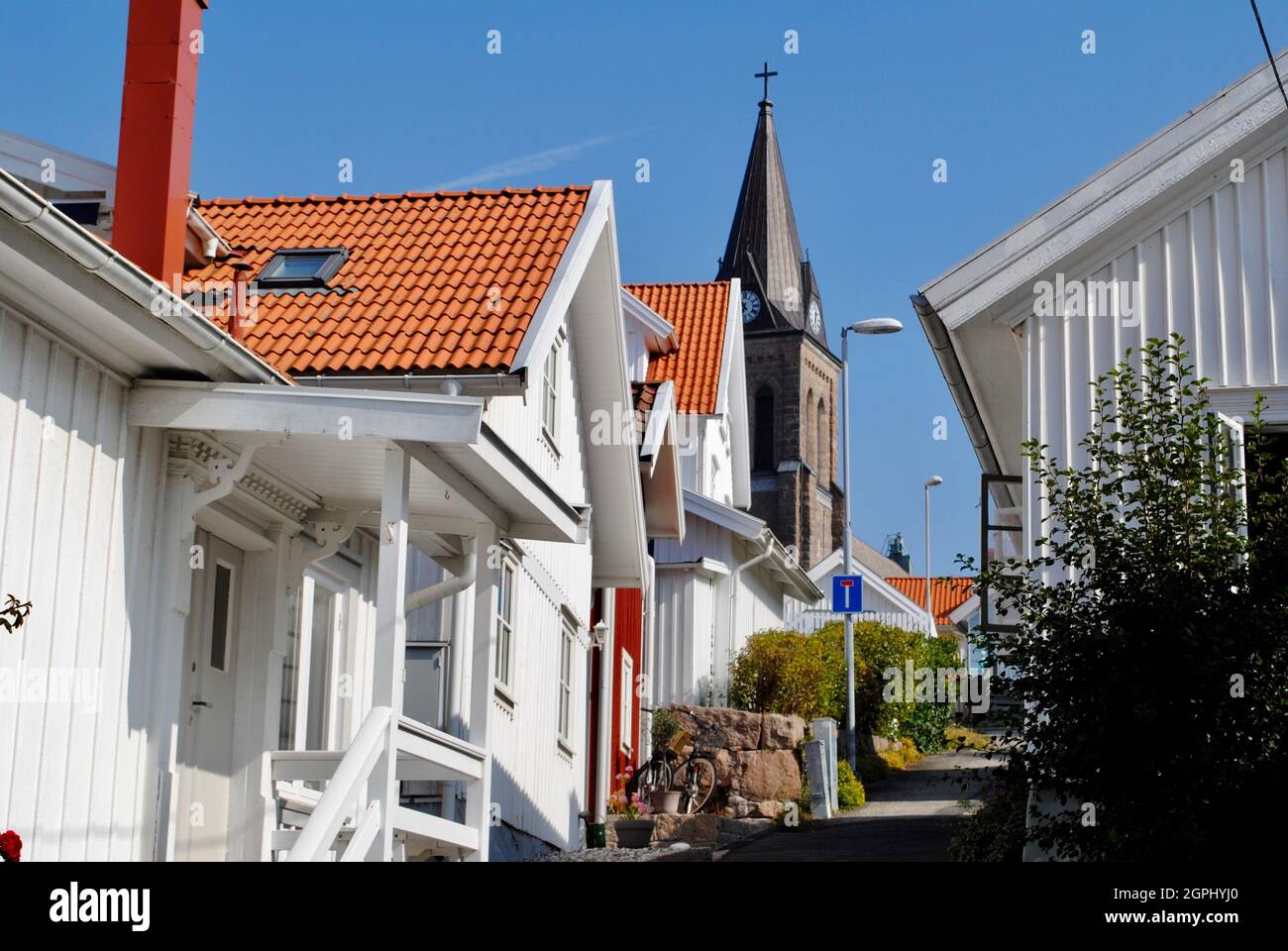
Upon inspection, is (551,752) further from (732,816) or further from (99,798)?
(99,798)

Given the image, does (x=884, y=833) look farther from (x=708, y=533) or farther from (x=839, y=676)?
(x=839, y=676)

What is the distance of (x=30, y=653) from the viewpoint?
7.48 meters

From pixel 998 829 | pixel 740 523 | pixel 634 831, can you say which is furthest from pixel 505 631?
pixel 740 523

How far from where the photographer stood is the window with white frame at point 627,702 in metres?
22.2

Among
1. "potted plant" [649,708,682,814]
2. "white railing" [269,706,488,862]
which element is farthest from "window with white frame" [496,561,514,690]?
"potted plant" [649,708,682,814]

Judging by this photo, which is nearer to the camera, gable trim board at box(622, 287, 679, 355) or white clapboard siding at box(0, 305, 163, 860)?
white clapboard siding at box(0, 305, 163, 860)

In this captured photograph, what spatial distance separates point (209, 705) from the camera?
9672 millimetres

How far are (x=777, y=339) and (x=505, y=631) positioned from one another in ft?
200

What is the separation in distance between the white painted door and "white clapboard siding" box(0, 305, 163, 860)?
948mm

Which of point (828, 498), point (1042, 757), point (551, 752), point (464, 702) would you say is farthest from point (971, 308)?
point (828, 498)

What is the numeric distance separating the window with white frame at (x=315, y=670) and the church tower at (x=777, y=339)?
58992mm

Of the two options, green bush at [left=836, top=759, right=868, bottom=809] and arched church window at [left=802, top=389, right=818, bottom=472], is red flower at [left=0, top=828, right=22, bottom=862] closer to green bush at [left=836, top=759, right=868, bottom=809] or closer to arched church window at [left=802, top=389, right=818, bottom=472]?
green bush at [left=836, top=759, right=868, bottom=809]

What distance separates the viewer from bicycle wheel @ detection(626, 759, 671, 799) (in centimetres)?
2166
